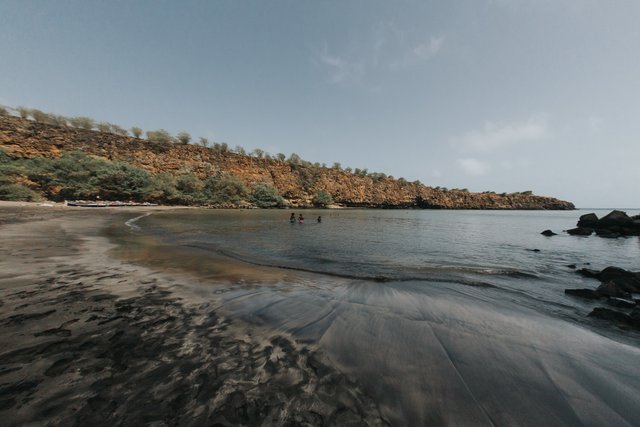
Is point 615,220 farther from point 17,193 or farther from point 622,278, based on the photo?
point 17,193

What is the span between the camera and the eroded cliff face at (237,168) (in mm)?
51094

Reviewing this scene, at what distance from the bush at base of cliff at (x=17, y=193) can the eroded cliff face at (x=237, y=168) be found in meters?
16.7

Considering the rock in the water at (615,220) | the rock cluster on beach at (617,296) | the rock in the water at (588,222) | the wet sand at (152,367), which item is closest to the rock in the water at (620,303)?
the rock cluster on beach at (617,296)

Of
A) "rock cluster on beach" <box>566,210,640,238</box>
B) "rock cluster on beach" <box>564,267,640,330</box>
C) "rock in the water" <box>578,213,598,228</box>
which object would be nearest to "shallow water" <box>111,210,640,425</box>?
"rock cluster on beach" <box>564,267,640,330</box>

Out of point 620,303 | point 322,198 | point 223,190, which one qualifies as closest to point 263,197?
point 223,190

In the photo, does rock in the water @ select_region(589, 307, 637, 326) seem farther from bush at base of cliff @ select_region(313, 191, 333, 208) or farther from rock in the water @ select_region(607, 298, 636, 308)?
bush at base of cliff @ select_region(313, 191, 333, 208)

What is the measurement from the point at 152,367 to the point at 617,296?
1112 centimetres

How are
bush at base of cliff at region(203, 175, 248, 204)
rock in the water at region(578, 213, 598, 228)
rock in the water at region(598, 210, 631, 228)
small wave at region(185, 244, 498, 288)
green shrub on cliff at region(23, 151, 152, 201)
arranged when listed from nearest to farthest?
small wave at region(185, 244, 498, 288) → rock in the water at region(598, 210, 631, 228) → rock in the water at region(578, 213, 598, 228) → green shrub on cliff at region(23, 151, 152, 201) → bush at base of cliff at region(203, 175, 248, 204)

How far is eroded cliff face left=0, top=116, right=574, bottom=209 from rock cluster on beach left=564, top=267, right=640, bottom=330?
7229cm

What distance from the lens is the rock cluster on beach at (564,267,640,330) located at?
4.95 m

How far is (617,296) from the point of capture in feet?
21.2

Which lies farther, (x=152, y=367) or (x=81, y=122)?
(x=81, y=122)

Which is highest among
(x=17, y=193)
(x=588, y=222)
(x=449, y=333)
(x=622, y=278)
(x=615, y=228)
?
(x=588, y=222)

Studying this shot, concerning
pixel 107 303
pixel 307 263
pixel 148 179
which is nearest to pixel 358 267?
pixel 307 263
